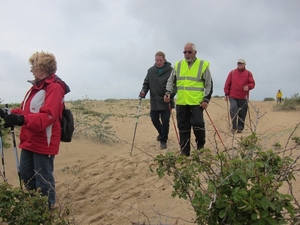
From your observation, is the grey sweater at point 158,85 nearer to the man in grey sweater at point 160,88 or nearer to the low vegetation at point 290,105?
the man in grey sweater at point 160,88

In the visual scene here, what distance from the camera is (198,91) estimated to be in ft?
18.3

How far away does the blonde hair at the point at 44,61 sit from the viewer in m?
3.37

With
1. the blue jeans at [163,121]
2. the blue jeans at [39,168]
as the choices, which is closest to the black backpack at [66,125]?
the blue jeans at [39,168]

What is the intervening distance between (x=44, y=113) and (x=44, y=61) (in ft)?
1.82

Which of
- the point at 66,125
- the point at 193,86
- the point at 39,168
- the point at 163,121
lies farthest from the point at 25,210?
the point at 163,121

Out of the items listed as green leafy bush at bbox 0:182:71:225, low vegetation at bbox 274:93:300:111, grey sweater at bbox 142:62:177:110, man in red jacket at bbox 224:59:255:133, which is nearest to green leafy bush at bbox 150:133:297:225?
green leafy bush at bbox 0:182:71:225

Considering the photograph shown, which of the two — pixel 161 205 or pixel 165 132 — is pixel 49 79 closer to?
pixel 161 205

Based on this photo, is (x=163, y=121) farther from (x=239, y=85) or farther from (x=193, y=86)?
(x=239, y=85)

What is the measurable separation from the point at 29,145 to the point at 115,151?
428 cm

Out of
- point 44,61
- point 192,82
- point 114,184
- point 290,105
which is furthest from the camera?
point 290,105

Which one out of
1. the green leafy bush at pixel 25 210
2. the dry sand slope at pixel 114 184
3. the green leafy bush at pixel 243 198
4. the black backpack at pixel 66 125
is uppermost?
the black backpack at pixel 66 125

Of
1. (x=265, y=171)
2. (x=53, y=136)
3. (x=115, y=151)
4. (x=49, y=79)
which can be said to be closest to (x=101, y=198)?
(x=53, y=136)

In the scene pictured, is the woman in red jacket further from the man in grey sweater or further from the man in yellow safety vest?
the man in grey sweater

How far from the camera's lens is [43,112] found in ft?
10.6
